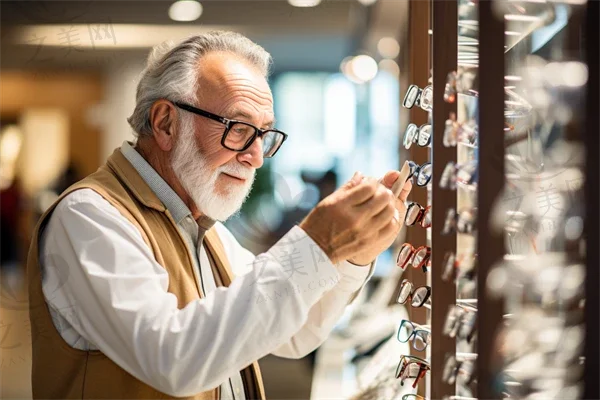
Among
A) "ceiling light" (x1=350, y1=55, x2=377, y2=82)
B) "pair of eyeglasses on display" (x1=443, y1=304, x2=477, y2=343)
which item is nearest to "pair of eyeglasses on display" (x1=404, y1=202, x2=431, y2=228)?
"pair of eyeglasses on display" (x1=443, y1=304, x2=477, y2=343)

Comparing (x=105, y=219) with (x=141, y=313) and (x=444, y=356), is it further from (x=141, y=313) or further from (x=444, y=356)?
(x=444, y=356)

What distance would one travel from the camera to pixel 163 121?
1.89 meters

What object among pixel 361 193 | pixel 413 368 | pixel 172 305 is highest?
pixel 361 193

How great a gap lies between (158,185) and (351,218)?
0.64 m

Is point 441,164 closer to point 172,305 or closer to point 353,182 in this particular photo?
point 353,182

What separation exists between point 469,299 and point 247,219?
3.20 meters

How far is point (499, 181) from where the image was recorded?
0.94 metres

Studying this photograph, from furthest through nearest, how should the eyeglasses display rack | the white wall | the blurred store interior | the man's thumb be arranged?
the blurred store interior, the white wall, the man's thumb, the eyeglasses display rack

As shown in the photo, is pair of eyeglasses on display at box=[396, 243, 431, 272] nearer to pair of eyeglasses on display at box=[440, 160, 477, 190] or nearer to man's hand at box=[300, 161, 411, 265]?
man's hand at box=[300, 161, 411, 265]

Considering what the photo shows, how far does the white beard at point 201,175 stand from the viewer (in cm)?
183

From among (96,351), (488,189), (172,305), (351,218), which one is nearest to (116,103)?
(96,351)

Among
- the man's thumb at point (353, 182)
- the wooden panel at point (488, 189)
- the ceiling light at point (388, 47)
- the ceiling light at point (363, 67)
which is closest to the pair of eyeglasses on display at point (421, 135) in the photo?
the man's thumb at point (353, 182)

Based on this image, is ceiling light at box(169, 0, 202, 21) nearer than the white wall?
No

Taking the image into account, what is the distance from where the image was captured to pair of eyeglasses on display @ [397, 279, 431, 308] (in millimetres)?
1360
